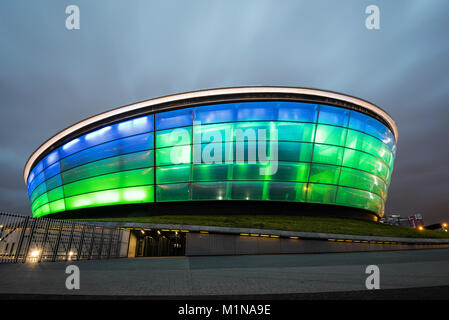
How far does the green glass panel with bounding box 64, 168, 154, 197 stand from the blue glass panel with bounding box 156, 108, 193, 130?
473 cm

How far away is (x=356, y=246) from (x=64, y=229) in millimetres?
17720

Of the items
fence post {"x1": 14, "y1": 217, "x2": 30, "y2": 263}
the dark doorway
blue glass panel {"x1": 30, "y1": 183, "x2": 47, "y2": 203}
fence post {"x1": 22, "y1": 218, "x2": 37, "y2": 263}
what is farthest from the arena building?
fence post {"x1": 14, "y1": 217, "x2": 30, "y2": 263}

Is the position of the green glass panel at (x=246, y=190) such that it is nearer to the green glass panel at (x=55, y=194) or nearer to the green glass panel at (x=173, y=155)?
the green glass panel at (x=173, y=155)

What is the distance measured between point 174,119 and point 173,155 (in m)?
3.63

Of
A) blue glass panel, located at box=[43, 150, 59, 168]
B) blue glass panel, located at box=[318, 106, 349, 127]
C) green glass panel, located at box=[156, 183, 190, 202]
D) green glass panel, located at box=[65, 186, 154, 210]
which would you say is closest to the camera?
green glass panel, located at box=[156, 183, 190, 202]

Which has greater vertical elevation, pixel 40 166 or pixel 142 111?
pixel 142 111

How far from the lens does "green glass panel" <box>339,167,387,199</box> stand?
76.2ft

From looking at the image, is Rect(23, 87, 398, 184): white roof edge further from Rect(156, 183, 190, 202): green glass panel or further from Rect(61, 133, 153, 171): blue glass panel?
Rect(156, 183, 190, 202): green glass panel

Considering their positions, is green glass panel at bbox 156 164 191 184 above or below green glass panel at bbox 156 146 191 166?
below

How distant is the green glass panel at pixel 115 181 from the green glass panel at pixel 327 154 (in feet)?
54.2

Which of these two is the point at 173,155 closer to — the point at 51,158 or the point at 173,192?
the point at 173,192
